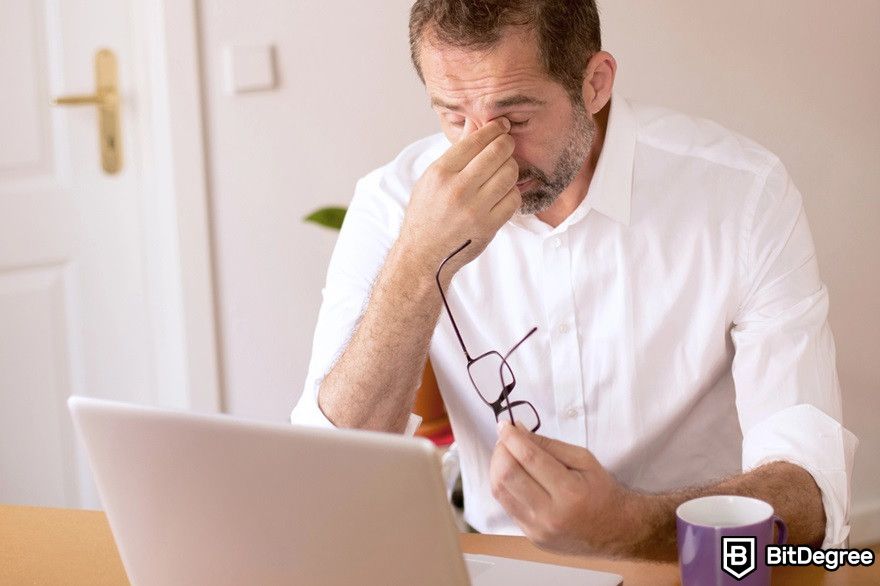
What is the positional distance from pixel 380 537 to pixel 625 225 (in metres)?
0.83

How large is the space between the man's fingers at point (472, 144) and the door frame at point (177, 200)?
1.07 metres

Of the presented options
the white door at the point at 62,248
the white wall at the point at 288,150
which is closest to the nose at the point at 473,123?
the white wall at the point at 288,150

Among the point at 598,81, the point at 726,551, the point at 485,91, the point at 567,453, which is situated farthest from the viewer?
the point at 598,81

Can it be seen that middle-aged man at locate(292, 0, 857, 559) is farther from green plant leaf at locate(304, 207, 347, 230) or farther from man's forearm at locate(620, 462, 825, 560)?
green plant leaf at locate(304, 207, 347, 230)

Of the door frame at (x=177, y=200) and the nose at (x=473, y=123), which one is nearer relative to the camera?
the nose at (x=473, y=123)

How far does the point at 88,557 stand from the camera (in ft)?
4.27

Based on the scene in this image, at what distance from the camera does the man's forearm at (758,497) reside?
47.1 inches

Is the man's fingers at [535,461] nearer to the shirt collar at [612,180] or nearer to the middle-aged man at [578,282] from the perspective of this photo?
the middle-aged man at [578,282]

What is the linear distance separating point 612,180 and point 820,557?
2.04 feet

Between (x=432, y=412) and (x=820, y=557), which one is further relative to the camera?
(x=432, y=412)

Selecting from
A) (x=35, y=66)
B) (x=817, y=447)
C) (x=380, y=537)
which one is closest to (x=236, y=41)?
(x=35, y=66)

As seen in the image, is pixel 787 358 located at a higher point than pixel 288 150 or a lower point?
lower

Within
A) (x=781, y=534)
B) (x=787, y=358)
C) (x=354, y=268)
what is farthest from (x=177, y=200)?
(x=781, y=534)

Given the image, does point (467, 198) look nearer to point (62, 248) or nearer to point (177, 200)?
point (177, 200)
